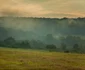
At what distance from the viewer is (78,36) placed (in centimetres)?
768

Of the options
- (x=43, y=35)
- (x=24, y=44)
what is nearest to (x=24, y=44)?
(x=24, y=44)

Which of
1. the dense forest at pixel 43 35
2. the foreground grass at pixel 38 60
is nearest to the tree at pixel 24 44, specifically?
the dense forest at pixel 43 35

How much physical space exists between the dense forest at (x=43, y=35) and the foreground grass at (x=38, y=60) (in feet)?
0.62

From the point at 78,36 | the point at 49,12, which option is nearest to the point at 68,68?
the point at 78,36

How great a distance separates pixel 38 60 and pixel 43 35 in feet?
2.41

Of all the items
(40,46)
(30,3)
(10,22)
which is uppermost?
(30,3)

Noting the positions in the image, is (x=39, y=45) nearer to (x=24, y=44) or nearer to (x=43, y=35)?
(x=43, y=35)

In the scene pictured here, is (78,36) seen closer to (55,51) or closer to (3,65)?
(55,51)

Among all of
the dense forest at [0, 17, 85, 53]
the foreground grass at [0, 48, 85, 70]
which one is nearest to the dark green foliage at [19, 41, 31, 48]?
the dense forest at [0, 17, 85, 53]

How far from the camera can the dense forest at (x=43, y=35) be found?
768cm

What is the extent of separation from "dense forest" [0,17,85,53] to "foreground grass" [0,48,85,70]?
0.62 ft

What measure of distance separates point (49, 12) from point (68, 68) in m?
1.63

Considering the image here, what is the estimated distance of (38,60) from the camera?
7.38m

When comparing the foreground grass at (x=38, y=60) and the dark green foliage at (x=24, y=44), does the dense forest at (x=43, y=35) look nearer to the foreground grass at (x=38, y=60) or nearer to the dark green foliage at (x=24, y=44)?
the dark green foliage at (x=24, y=44)
